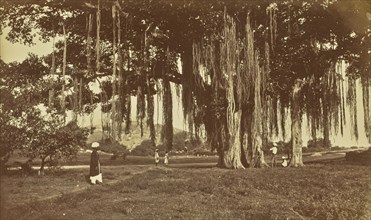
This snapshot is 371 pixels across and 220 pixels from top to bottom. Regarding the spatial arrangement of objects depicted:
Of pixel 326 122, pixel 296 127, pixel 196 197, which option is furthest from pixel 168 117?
pixel 326 122

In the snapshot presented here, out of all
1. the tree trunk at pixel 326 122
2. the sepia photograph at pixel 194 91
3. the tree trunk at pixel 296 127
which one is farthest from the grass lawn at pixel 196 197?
the tree trunk at pixel 296 127

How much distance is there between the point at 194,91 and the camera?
65.2 ft

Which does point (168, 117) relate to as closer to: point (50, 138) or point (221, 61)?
point (221, 61)

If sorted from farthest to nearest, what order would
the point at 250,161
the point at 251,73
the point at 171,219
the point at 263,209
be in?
the point at 250,161
the point at 251,73
the point at 263,209
the point at 171,219

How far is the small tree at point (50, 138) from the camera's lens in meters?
17.8

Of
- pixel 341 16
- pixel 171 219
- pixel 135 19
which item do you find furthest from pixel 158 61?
pixel 171 219

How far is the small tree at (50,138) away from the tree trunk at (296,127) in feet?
33.5

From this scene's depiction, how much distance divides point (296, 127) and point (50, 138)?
38.2ft

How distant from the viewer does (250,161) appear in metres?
22.0

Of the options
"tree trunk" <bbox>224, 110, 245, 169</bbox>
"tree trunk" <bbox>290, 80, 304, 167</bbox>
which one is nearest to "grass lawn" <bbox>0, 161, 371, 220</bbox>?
"tree trunk" <bbox>224, 110, 245, 169</bbox>

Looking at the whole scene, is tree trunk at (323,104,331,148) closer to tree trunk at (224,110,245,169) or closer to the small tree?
tree trunk at (224,110,245,169)

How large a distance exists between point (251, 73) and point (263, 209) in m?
8.17

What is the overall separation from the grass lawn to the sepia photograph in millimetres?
71

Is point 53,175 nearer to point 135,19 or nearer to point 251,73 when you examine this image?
point 135,19
